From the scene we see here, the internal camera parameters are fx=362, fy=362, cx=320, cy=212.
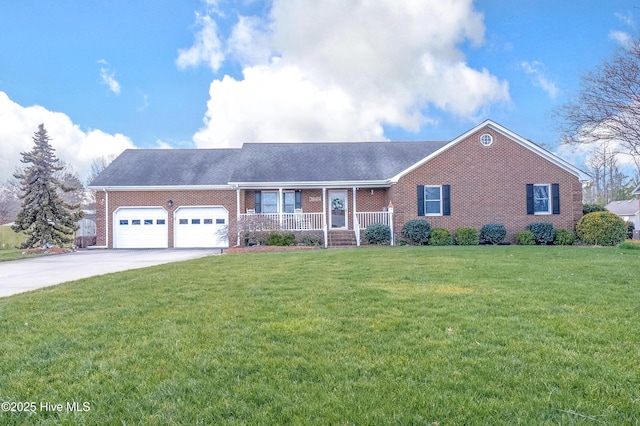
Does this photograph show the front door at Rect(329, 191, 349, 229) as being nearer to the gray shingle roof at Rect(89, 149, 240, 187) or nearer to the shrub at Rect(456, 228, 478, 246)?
the shrub at Rect(456, 228, 478, 246)

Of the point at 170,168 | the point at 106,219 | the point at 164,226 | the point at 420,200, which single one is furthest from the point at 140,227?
the point at 420,200

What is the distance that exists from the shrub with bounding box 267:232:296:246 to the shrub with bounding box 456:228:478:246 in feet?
A: 24.2

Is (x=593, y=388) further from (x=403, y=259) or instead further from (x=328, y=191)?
(x=328, y=191)

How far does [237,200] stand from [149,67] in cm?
891

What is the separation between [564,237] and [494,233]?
2.98 meters

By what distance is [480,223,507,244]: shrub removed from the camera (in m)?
16.0

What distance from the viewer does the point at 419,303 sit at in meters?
5.10

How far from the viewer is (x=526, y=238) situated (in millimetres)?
15781

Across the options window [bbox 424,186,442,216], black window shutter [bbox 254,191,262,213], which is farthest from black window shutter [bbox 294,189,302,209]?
window [bbox 424,186,442,216]

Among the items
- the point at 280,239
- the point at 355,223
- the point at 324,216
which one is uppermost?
the point at 324,216

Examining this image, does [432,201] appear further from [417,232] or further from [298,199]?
[298,199]

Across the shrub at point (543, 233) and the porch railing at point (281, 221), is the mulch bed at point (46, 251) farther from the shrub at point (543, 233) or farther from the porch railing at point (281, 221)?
the shrub at point (543, 233)

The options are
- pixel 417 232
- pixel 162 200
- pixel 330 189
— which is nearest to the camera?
pixel 417 232

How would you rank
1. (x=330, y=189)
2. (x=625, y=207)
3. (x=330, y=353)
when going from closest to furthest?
(x=330, y=353) → (x=330, y=189) → (x=625, y=207)
